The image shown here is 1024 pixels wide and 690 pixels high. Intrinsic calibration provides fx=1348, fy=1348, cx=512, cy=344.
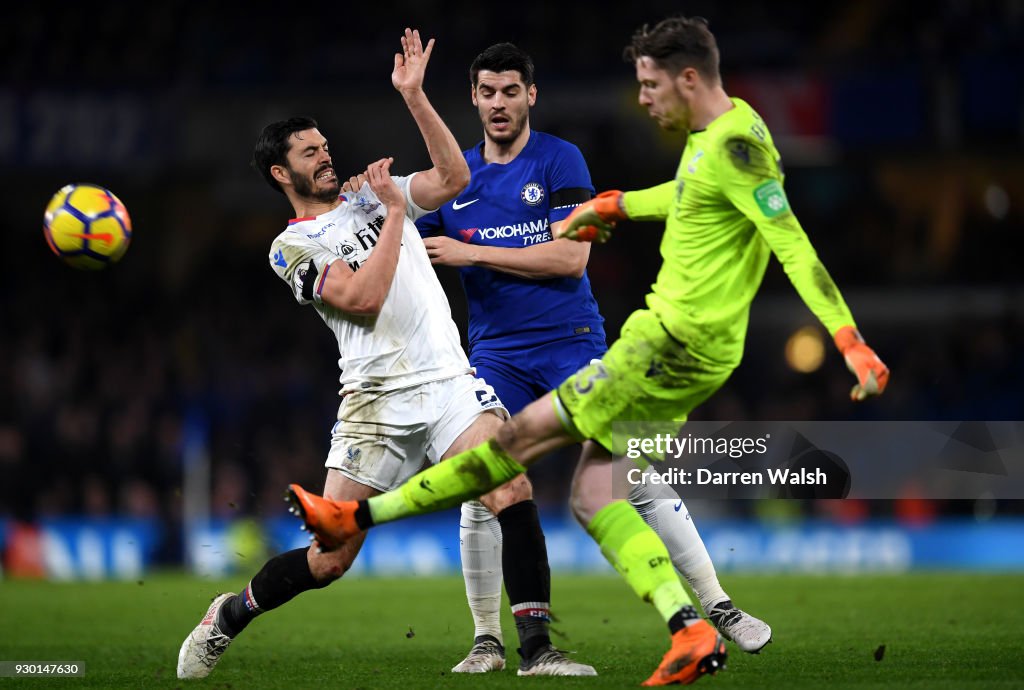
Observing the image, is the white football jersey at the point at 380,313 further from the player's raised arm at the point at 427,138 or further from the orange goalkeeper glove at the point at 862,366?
the orange goalkeeper glove at the point at 862,366

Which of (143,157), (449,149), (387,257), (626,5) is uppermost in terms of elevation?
(626,5)

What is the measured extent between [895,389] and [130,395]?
10.4m

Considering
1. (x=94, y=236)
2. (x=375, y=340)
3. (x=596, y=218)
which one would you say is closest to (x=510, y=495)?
(x=375, y=340)

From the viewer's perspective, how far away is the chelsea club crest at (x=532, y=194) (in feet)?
22.0

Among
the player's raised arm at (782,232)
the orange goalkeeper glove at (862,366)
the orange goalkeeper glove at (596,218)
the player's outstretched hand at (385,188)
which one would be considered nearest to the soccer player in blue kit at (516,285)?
the player's outstretched hand at (385,188)

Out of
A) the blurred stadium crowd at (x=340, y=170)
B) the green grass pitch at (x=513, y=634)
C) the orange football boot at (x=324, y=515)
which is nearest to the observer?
the orange football boot at (x=324, y=515)

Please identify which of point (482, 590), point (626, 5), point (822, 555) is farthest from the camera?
point (626, 5)

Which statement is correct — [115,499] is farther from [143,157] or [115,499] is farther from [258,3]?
[258,3]

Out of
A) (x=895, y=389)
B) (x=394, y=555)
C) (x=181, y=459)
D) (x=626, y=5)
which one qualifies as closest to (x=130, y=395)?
(x=181, y=459)

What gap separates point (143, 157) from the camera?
16812 millimetres

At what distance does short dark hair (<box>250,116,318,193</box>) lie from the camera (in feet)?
20.3

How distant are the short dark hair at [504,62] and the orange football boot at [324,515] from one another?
2.41 metres

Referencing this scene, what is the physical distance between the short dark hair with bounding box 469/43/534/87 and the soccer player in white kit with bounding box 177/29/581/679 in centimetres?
62

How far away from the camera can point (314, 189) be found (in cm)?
618
